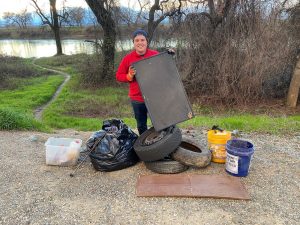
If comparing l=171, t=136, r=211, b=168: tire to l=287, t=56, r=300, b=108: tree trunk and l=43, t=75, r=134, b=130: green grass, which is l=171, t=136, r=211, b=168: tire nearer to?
l=43, t=75, r=134, b=130: green grass

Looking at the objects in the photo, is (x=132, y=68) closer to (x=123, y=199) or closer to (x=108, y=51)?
(x=123, y=199)

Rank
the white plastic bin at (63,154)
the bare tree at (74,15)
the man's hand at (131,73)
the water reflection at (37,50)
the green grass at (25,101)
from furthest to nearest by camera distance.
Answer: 1. the bare tree at (74,15)
2. the water reflection at (37,50)
3. the green grass at (25,101)
4. the white plastic bin at (63,154)
5. the man's hand at (131,73)

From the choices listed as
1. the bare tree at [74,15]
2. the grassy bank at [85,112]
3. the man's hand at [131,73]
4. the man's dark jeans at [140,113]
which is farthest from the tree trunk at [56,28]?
the man's hand at [131,73]

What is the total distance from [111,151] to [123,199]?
788 millimetres

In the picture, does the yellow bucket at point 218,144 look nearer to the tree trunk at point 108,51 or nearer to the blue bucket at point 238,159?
the blue bucket at point 238,159

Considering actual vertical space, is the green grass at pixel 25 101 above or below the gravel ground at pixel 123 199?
below

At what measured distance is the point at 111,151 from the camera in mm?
4172

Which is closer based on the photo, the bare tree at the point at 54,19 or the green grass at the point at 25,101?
the green grass at the point at 25,101

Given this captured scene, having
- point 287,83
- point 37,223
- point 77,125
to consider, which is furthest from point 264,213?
point 287,83

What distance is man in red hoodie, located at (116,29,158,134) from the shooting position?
4.14 meters

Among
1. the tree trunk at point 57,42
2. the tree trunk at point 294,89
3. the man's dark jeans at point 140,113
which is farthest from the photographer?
the tree trunk at point 57,42

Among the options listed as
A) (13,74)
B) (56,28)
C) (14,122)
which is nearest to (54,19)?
(56,28)

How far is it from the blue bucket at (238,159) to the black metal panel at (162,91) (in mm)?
712

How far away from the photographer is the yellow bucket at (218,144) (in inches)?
168
